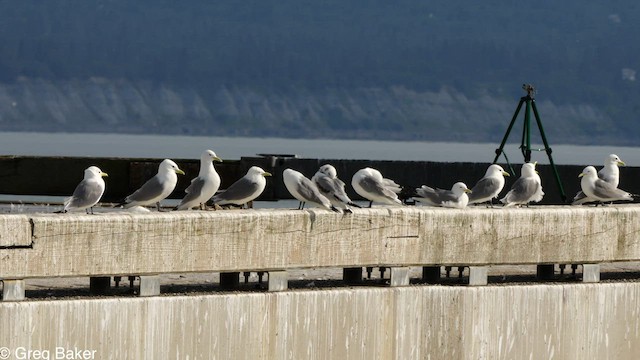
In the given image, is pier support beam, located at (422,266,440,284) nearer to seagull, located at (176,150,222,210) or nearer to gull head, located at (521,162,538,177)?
seagull, located at (176,150,222,210)

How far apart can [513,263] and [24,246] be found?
3856mm

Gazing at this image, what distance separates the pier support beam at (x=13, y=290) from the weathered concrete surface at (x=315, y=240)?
6 cm

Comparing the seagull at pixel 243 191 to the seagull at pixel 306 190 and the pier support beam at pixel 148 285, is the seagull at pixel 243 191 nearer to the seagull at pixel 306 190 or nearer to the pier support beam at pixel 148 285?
the seagull at pixel 306 190

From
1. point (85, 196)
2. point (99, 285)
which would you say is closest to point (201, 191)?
point (85, 196)

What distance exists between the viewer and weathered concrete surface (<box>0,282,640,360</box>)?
9398 mm

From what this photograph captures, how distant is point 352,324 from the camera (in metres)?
10.5

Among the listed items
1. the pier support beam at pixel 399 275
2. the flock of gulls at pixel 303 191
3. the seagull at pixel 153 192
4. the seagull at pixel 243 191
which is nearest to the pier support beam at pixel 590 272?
the flock of gulls at pixel 303 191

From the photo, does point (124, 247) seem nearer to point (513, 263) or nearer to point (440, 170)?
point (513, 263)

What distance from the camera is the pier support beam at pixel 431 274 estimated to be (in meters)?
11.4

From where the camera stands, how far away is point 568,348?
11.2 m

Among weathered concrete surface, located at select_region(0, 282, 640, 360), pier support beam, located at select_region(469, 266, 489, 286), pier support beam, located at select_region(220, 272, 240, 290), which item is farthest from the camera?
pier support beam, located at select_region(469, 266, 489, 286)

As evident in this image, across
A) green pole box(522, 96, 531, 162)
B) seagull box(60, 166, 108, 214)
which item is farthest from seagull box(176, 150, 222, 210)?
green pole box(522, 96, 531, 162)

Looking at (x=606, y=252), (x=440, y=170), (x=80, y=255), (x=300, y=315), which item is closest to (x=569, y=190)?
(x=440, y=170)

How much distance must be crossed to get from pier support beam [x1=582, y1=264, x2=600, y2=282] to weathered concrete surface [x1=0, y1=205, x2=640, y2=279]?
78mm
